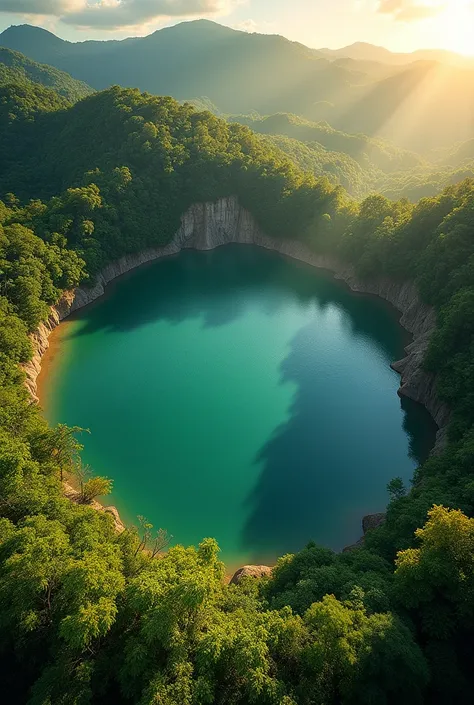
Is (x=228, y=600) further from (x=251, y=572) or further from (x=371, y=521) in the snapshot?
(x=371, y=521)

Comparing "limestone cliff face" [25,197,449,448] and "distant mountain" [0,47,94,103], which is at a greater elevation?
"distant mountain" [0,47,94,103]

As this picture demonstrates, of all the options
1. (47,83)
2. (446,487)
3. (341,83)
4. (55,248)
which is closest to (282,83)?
(341,83)

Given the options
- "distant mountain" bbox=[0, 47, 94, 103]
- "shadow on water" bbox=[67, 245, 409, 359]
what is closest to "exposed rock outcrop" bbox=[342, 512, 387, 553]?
"shadow on water" bbox=[67, 245, 409, 359]

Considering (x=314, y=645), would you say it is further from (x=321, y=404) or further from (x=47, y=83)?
(x=47, y=83)

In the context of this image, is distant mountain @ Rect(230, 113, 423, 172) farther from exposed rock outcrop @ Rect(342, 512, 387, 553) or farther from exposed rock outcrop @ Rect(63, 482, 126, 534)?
exposed rock outcrop @ Rect(63, 482, 126, 534)

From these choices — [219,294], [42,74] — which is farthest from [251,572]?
[42,74]

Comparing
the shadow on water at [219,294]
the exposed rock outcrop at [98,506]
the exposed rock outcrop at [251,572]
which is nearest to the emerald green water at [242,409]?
the shadow on water at [219,294]
